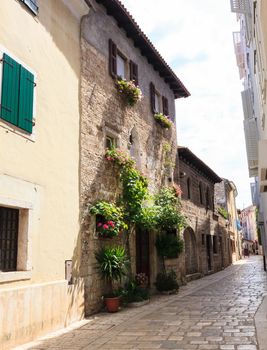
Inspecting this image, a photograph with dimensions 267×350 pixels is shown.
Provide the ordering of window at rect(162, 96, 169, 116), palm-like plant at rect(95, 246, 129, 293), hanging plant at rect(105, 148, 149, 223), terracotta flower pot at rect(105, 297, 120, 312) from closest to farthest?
palm-like plant at rect(95, 246, 129, 293)
terracotta flower pot at rect(105, 297, 120, 312)
hanging plant at rect(105, 148, 149, 223)
window at rect(162, 96, 169, 116)

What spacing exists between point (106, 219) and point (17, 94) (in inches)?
149

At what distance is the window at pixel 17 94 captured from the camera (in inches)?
251

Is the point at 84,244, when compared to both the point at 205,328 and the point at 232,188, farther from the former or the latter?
the point at 232,188

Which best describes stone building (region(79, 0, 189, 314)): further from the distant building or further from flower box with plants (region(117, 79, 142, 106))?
the distant building

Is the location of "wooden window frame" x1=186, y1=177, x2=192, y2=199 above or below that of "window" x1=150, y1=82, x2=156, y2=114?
below

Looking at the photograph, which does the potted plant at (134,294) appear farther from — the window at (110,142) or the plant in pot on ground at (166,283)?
the window at (110,142)

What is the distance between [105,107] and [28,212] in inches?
179

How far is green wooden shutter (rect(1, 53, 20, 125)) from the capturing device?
6328 mm

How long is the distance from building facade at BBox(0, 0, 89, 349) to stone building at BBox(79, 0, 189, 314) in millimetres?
551

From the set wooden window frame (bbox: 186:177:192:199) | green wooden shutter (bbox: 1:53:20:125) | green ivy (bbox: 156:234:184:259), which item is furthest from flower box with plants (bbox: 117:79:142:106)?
wooden window frame (bbox: 186:177:192:199)

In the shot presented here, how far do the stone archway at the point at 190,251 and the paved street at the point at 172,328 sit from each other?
21.7 ft

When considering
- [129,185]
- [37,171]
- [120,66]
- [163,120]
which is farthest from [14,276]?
[163,120]

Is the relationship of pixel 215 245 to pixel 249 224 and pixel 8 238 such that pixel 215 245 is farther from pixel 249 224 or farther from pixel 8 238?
pixel 249 224

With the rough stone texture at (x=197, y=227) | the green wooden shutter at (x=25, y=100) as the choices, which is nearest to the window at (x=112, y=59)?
the green wooden shutter at (x=25, y=100)
